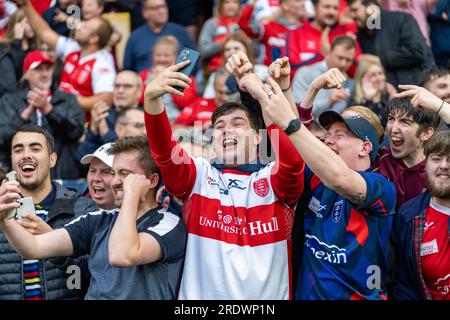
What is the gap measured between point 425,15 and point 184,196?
6354 millimetres

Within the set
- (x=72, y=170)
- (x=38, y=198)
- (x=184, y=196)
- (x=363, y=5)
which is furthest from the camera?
(x=363, y=5)

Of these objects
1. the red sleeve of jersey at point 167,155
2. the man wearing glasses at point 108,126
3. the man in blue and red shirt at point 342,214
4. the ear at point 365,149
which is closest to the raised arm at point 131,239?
the red sleeve of jersey at point 167,155

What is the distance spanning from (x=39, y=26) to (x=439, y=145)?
6006 millimetres

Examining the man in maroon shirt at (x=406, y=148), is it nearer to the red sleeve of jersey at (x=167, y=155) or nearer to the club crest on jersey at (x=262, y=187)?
the club crest on jersey at (x=262, y=187)

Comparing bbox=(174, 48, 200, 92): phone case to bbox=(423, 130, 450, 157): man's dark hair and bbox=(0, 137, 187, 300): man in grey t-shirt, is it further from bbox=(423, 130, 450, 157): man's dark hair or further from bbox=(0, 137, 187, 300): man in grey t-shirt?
bbox=(423, 130, 450, 157): man's dark hair

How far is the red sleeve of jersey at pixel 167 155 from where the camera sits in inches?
221

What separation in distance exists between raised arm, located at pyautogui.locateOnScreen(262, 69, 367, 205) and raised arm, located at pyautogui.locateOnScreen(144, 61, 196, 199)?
0.56m

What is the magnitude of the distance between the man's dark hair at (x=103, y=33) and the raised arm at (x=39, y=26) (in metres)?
0.59

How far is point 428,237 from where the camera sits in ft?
19.3

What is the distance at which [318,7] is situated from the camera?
35.9ft

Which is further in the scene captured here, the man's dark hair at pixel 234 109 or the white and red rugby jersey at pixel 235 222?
the man's dark hair at pixel 234 109

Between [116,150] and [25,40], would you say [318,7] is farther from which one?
[116,150]

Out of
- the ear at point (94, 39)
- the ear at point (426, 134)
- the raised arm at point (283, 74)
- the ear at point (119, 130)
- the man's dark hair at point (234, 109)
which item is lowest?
the ear at point (119, 130)

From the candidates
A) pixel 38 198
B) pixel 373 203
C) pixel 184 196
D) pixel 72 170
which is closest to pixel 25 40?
pixel 72 170
